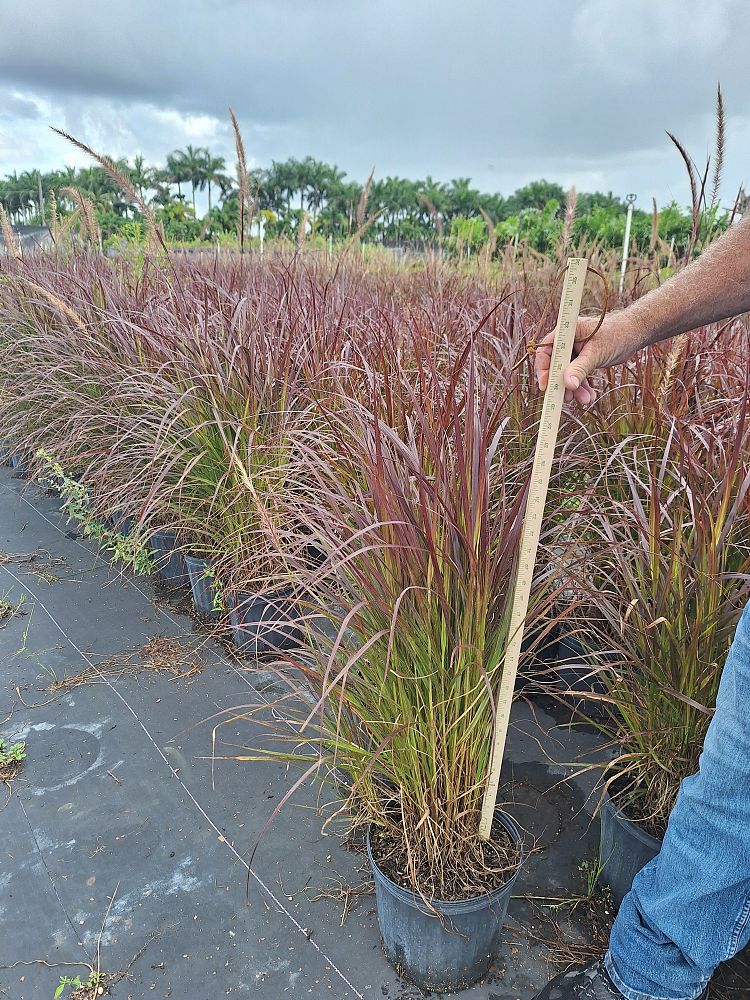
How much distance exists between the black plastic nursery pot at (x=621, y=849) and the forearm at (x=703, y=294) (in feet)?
3.09

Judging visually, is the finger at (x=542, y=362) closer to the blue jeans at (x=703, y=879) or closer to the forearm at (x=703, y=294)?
the forearm at (x=703, y=294)

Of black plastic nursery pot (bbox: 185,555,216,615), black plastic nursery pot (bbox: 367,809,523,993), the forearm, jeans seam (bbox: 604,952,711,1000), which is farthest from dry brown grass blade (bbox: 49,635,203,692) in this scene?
the forearm

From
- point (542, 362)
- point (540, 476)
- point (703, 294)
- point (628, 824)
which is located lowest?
point (628, 824)

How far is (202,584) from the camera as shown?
2.43 m

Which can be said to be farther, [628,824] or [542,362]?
[628,824]

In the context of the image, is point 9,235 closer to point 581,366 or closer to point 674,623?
point 581,366

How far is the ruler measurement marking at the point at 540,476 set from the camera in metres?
0.97

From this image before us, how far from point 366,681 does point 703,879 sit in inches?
24.8

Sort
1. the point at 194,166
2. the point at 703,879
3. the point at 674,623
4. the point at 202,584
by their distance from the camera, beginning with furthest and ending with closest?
the point at 194,166 < the point at 202,584 < the point at 674,623 < the point at 703,879

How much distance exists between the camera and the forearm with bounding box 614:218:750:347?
1.11 meters

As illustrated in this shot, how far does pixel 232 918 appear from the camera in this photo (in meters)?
1.39

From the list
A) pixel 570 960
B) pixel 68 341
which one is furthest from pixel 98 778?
pixel 68 341

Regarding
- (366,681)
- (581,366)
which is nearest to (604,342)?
(581,366)

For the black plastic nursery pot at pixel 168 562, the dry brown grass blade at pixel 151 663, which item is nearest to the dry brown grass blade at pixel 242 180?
the black plastic nursery pot at pixel 168 562
